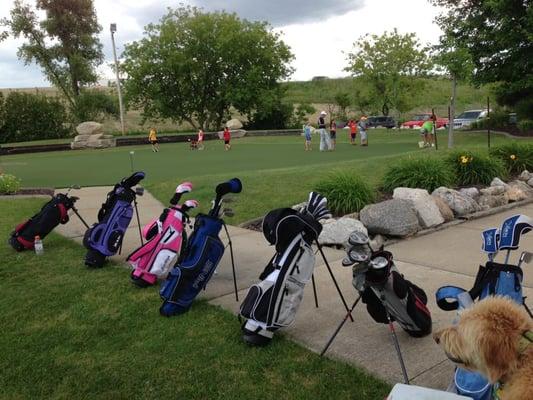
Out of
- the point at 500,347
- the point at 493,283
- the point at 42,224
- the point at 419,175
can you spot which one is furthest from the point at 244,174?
the point at 500,347

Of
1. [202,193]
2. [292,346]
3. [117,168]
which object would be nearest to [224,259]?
[292,346]

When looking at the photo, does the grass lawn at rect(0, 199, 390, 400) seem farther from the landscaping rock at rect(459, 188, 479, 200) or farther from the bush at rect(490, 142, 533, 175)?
the bush at rect(490, 142, 533, 175)

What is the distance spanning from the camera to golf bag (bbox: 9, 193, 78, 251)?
22.3 feet

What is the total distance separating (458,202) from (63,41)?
51.1m

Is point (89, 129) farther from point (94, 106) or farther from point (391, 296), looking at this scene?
point (391, 296)

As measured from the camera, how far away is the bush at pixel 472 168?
32.1ft

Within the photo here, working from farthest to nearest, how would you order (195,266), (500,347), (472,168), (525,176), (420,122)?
(420,122) → (525,176) → (472,168) → (195,266) → (500,347)

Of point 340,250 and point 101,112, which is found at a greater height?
point 101,112

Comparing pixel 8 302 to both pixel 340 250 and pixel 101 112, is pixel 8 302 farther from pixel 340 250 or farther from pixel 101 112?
pixel 101 112

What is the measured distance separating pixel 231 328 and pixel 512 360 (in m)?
2.64

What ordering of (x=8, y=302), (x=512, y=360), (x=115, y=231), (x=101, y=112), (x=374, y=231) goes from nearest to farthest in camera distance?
(x=512, y=360) → (x=8, y=302) → (x=115, y=231) → (x=374, y=231) → (x=101, y=112)

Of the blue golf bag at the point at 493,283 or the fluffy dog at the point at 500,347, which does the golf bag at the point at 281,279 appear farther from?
the fluffy dog at the point at 500,347

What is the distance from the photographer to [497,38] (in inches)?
904

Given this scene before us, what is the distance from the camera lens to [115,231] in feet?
19.9
